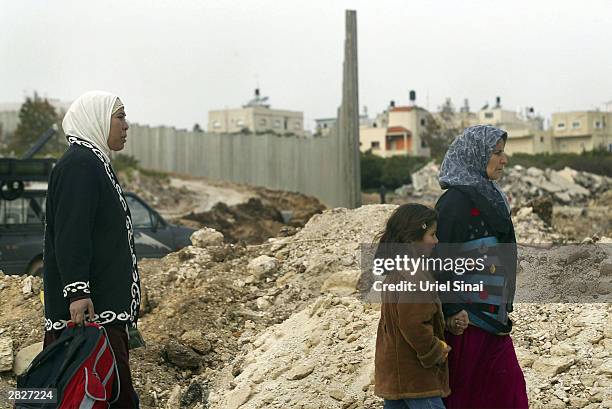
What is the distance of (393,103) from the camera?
75750mm

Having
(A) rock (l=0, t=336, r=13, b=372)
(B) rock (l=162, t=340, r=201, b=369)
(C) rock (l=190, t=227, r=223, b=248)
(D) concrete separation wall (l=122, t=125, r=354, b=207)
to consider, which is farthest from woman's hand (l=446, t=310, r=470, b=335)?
(D) concrete separation wall (l=122, t=125, r=354, b=207)

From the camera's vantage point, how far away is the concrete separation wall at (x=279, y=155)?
1742cm

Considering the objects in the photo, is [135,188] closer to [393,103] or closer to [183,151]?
[183,151]

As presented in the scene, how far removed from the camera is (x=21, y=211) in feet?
34.4

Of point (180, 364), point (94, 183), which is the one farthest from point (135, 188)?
point (94, 183)

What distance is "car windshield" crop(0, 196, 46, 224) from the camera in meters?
10.4

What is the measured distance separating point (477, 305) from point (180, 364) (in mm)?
2967

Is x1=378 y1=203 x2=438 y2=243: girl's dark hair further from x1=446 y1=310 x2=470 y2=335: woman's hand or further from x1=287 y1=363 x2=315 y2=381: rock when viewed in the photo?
x1=287 y1=363 x2=315 y2=381: rock

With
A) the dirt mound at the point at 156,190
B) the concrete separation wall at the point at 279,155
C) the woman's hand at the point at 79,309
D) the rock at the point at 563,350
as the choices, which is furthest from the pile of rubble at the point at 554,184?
the woman's hand at the point at 79,309

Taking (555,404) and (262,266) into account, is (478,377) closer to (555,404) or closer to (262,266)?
(555,404)

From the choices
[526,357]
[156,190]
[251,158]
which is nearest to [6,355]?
[526,357]

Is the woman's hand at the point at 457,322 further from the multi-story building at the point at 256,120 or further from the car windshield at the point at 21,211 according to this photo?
the multi-story building at the point at 256,120

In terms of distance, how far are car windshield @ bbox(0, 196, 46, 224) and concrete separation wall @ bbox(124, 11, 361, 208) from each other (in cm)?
756

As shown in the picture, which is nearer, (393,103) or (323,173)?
(323,173)
